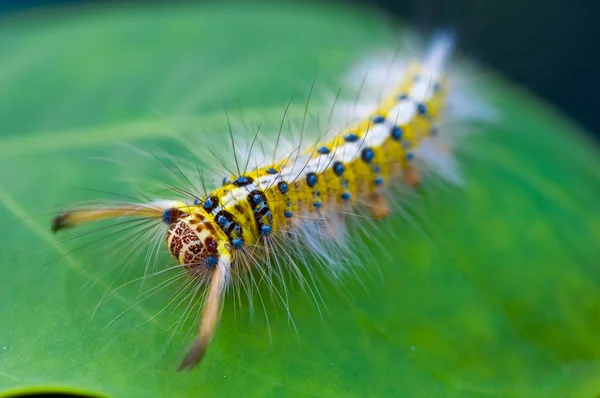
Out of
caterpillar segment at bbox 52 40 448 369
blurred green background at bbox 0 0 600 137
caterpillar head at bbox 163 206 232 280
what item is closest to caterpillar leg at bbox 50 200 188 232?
caterpillar segment at bbox 52 40 448 369

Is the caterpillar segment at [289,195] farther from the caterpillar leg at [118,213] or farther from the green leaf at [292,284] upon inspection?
the green leaf at [292,284]

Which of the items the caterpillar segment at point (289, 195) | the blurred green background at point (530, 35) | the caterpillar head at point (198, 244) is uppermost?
the blurred green background at point (530, 35)

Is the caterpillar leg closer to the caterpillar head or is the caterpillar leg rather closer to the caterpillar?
the caterpillar

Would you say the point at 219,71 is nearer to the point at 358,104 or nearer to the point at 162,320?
the point at 358,104

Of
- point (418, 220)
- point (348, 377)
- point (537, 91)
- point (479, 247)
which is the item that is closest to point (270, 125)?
point (418, 220)

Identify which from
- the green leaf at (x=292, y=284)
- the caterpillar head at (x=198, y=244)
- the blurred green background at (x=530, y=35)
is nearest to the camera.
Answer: the green leaf at (x=292, y=284)

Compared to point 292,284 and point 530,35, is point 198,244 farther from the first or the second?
point 530,35

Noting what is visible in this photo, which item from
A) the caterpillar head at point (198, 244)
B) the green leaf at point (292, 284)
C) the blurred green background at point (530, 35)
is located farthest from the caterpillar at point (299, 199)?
the blurred green background at point (530, 35)

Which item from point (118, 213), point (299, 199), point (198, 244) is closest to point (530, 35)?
point (299, 199)
